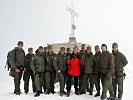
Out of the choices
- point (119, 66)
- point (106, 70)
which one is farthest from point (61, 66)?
point (119, 66)

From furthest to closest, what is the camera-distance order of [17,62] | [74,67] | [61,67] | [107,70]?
[61,67] → [74,67] → [17,62] → [107,70]

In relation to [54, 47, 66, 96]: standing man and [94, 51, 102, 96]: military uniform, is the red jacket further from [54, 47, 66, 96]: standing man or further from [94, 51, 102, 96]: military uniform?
[94, 51, 102, 96]: military uniform

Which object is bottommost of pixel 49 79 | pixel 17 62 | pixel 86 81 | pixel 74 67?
pixel 86 81

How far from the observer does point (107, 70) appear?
9.28m

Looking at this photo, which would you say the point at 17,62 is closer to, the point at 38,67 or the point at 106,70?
the point at 38,67

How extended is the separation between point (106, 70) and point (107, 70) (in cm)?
5

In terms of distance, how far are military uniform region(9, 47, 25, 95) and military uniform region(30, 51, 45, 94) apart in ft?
1.59

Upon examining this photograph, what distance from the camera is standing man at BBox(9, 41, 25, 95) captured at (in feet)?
32.3

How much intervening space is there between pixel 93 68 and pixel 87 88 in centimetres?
123

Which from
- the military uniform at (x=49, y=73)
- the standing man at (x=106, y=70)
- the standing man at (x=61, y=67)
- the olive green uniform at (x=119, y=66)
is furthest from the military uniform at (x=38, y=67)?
the olive green uniform at (x=119, y=66)

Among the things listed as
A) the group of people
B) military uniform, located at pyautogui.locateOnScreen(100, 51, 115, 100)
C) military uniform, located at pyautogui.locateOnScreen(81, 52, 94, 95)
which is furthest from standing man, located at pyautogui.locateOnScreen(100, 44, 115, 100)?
A: military uniform, located at pyautogui.locateOnScreen(81, 52, 94, 95)

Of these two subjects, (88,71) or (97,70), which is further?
(88,71)

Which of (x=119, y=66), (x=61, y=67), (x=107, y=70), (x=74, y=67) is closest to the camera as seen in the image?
(x=107, y=70)

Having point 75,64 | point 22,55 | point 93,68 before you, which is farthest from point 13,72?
point 93,68
